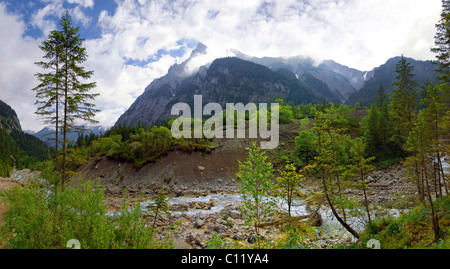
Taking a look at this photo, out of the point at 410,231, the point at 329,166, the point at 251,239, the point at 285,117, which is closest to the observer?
the point at 410,231

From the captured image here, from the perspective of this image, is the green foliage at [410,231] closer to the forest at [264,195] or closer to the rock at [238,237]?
the forest at [264,195]

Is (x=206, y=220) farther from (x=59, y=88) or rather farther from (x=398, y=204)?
(x=398, y=204)

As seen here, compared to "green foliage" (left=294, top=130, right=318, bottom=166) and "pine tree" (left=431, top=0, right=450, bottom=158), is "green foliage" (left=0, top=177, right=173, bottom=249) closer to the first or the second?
"pine tree" (left=431, top=0, right=450, bottom=158)

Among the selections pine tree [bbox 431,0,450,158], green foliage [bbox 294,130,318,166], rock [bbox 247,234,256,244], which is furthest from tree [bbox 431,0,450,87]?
green foliage [bbox 294,130,318,166]

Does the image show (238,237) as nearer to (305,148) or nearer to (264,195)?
(264,195)

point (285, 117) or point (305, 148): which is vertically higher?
point (285, 117)

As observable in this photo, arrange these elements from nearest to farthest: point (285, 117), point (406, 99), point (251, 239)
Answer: point (251, 239)
point (406, 99)
point (285, 117)

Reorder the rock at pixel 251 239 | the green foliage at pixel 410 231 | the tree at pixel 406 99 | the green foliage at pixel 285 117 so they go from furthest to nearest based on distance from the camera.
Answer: the green foliage at pixel 285 117
the tree at pixel 406 99
the rock at pixel 251 239
the green foliage at pixel 410 231

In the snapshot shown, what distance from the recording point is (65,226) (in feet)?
21.0

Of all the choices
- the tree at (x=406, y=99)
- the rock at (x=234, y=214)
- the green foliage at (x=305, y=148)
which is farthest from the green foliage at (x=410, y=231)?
the green foliage at (x=305, y=148)

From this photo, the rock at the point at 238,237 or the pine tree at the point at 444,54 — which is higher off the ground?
the pine tree at the point at 444,54

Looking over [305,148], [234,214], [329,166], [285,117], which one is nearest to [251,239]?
[234,214]

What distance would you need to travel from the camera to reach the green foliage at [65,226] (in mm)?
5941
